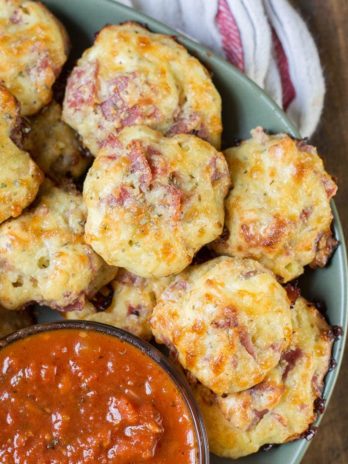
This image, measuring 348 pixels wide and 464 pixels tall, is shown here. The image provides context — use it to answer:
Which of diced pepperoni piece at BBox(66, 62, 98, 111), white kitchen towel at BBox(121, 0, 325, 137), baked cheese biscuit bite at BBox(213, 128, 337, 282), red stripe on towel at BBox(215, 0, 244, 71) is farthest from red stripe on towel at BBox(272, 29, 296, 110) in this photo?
diced pepperoni piece at BBox(66, 62, 98, 111)

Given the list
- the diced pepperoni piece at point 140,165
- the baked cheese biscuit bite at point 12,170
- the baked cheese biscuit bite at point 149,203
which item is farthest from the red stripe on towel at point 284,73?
the baked cheese biscuit bite at point 12,170

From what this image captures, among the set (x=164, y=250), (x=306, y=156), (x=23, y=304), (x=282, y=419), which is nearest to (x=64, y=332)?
(x=23, y=304)

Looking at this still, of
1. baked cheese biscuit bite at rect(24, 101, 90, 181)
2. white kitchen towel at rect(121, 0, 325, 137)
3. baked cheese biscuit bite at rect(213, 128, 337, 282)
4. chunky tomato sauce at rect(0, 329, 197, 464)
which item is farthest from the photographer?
white kitchen towel at rect(121, 0, 325, 137)

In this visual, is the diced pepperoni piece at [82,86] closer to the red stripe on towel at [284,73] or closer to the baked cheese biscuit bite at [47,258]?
the baked cheese biscuit bite at [47,258]

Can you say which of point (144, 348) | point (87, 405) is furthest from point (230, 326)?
point (87, 405)

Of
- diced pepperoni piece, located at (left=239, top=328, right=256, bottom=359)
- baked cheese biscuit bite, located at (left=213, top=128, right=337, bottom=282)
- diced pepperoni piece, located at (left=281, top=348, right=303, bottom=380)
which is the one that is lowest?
diced pepperoni piece, located at (left=281, top=348, right=303, bottom=380)

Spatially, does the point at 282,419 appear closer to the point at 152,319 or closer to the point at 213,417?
the point at 213,417

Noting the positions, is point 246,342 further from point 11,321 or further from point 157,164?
point 11,321

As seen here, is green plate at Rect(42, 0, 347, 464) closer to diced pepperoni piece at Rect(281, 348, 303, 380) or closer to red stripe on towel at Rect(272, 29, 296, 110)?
diced pepperoni piece at Rect(281, 348, 303, 380)
